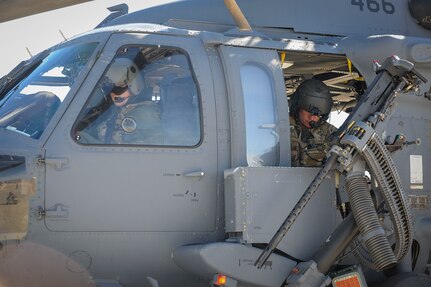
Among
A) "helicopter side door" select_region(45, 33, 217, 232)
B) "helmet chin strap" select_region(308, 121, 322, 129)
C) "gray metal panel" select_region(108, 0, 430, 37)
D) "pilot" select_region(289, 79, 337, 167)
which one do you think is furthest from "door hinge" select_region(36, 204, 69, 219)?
"helmet chin strap" select_region(308, 121, 322, 129)

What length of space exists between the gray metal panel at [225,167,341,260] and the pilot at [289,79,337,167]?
609mm

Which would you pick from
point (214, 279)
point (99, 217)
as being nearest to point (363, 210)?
point (214, 279)

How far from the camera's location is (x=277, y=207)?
17.9 ft

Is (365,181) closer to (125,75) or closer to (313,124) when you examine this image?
(313,124)

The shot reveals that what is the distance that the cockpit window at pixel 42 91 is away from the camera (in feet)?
17.6

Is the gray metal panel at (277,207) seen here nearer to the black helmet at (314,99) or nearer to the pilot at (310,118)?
the pilot at (310,118)

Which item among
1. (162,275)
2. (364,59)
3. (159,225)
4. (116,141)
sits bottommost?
(162,275)

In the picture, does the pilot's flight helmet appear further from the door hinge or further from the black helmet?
the black helmet

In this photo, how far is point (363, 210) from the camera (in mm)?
5414

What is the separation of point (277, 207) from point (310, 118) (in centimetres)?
119

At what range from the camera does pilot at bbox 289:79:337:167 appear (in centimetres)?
621

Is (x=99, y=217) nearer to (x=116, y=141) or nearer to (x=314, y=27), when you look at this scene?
(x=116, y=141)

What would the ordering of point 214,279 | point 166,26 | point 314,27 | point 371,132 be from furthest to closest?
1. point 314,27
2. point 166,26
3. point 371,132
4. point 214,279

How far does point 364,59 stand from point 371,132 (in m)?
0.98
